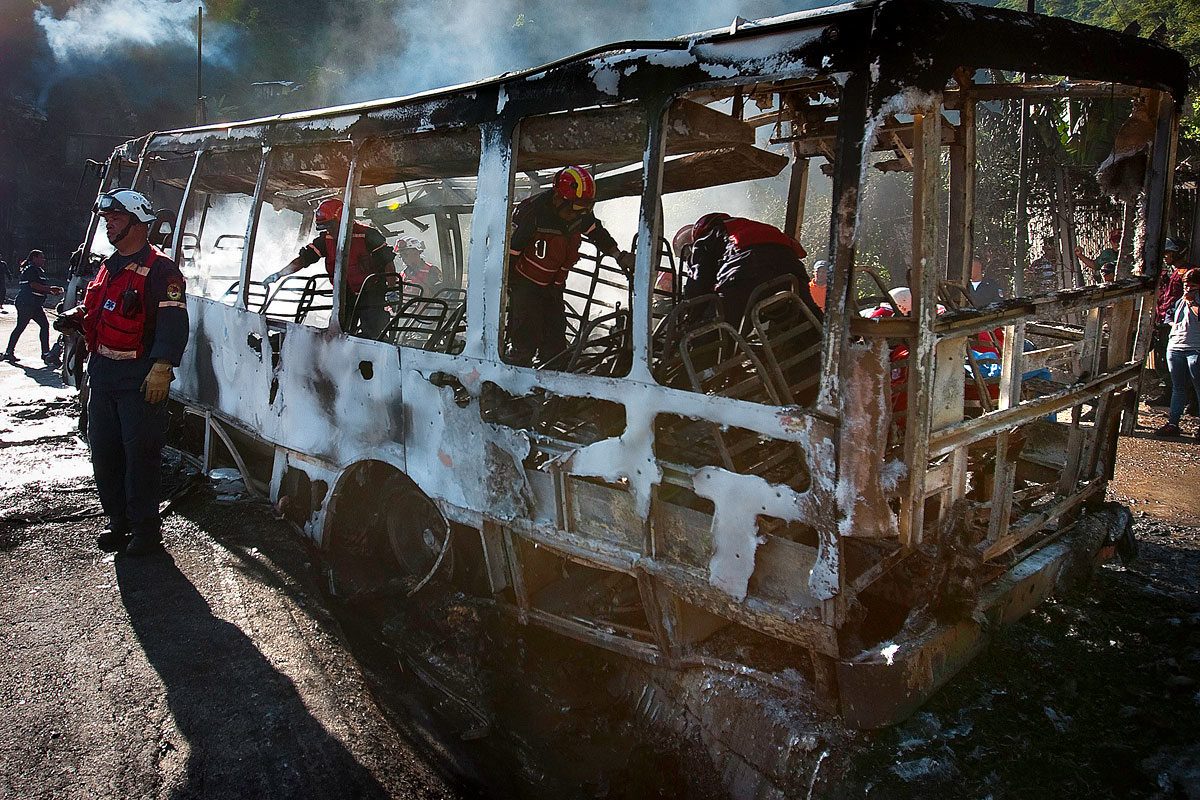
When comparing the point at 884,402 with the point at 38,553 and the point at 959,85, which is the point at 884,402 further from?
the point at 38,553

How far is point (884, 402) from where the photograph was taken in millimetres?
2160

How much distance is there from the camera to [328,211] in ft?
17.0

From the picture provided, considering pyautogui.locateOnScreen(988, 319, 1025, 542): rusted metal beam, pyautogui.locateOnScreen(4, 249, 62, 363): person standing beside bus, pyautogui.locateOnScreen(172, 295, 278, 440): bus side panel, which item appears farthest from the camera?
pyautogui.locateOnScreen(4, 249, 62, 363): person standing beside bus

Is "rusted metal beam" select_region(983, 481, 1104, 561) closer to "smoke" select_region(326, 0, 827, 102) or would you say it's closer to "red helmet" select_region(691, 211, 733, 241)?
"red helmet" select_region(691, 211, 733, 241)

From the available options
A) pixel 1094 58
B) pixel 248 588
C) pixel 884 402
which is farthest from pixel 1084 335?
pixel 248 588

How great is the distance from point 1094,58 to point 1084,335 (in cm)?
122

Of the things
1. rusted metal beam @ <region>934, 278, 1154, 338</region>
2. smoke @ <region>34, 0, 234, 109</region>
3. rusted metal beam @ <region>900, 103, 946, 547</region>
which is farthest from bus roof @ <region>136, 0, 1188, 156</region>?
smoke @ <region>34, 0, 234, 109</region>

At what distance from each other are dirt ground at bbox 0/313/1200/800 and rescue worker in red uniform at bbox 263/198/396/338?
133 cm

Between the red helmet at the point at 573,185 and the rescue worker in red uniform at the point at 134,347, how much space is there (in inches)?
81.6

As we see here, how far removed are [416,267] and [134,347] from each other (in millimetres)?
5723

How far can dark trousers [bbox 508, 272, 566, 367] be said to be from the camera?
14.2ft

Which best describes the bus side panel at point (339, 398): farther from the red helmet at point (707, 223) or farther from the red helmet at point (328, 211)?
the red helmet at point (707, 223)

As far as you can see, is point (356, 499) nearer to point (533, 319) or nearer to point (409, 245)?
point (533, 319)

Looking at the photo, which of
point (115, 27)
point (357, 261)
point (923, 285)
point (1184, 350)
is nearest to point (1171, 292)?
point (1184, 350)
